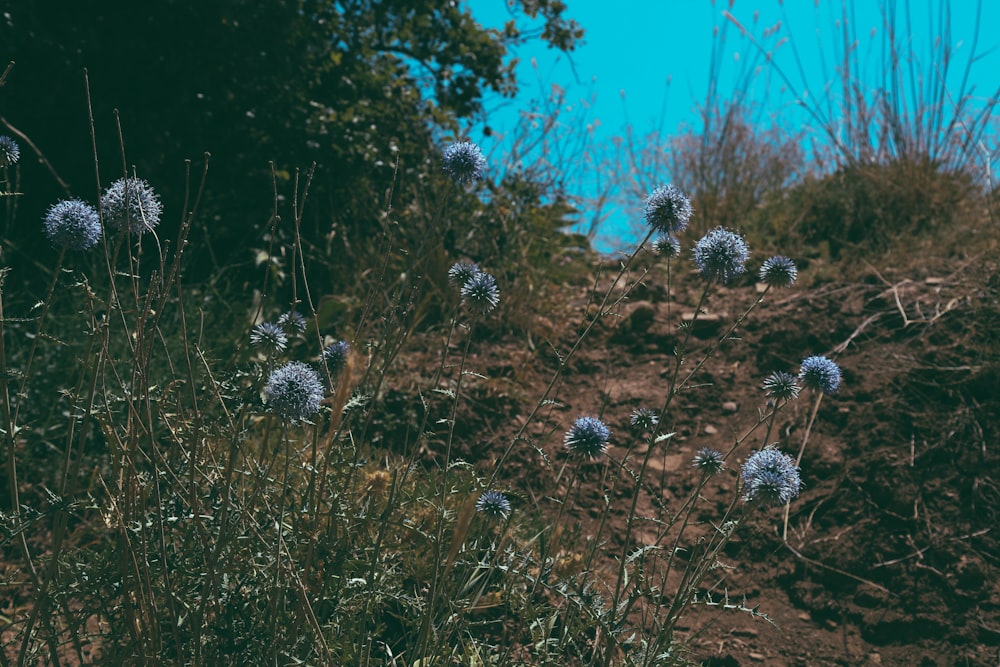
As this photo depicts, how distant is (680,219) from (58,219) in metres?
1.69

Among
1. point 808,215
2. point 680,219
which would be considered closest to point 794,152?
point 808,215

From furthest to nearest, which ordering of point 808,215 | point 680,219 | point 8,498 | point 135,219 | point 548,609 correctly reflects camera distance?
point 808,215 → point 8,498 → point 548,609 → point 680,219 → point 135,219

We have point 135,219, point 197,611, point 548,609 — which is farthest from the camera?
point 548,609

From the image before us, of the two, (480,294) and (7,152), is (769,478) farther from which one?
(7,152)

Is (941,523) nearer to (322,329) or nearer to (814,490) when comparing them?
(814,490)

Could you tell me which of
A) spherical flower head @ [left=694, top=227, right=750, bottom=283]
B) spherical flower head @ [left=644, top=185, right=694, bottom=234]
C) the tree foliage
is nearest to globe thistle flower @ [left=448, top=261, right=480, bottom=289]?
spherical flower head @ [left=644, top=185, right=694, bottom=234]

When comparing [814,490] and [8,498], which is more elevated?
[814,490]

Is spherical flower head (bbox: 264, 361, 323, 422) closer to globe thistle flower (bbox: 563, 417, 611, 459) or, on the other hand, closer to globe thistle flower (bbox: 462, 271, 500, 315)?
globe thistle flower (bbox: 462, 271, 500, 315)

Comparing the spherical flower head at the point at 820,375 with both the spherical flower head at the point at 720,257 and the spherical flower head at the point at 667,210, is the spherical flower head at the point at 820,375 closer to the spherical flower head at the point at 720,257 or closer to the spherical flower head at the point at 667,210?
the spherical flower head at the point at 720,257

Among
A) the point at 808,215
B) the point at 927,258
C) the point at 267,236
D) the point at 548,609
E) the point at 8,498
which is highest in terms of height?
the point at 808,215

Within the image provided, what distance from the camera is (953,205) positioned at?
6746mm

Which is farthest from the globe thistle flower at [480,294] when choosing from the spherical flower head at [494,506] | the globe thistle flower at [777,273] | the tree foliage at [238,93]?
the tree foliage at [238,93]

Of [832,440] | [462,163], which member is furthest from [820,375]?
[832,440]

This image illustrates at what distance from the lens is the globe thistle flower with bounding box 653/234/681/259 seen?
260 cm
